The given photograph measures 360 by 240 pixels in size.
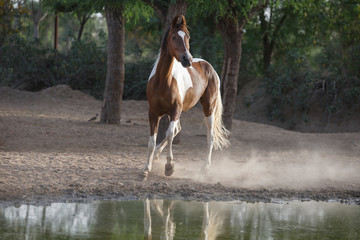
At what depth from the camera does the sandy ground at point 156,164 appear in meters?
6.81

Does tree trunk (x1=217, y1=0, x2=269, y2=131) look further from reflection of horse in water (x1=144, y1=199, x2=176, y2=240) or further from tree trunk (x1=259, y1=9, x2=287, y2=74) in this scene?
tree trunk (x1=259, y1=9, x2=287, y2=74)

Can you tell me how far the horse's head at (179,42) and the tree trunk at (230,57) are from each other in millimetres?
5219

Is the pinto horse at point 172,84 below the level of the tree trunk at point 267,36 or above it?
below

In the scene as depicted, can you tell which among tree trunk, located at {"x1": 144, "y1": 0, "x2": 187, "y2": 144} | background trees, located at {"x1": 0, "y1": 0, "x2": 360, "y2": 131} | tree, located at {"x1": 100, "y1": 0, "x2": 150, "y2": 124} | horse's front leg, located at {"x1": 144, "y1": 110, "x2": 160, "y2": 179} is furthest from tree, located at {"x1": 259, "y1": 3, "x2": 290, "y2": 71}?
horse's front leg, located at {"x1": 144, "y1": 110, "x2": 160, "y2": 179}

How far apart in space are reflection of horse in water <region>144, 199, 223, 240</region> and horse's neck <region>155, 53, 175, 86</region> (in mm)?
1855

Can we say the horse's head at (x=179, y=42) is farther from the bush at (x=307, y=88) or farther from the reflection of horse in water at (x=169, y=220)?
the bush at (x=307, y=88)

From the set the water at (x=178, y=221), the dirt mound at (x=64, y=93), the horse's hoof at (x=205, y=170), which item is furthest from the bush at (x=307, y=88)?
the water at (x=178, y=221)

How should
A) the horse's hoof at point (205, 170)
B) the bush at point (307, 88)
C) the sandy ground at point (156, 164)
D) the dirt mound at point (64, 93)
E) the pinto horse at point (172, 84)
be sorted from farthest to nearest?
1. the dirt mound at point (64, 93)
2. the bush at point (307, 88)
3. the horse's hoof at point (205, 170)
4. the pinto horse at point (172, 84)
5. the sandy ground at point (156, 164)

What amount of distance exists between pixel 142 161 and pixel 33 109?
8.84 metres

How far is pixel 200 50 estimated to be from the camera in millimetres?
22266

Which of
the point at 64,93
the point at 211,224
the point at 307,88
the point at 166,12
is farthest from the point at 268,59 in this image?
the point at 211,224

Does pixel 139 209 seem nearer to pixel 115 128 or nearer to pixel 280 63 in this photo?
pixel 115 128

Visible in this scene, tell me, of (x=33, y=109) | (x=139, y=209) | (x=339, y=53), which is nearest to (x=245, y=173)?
(x=139, y=209)

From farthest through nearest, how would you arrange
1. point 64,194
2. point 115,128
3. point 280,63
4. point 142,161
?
point 280,63 → point 115,128 → point 142,161 → point 64,194
